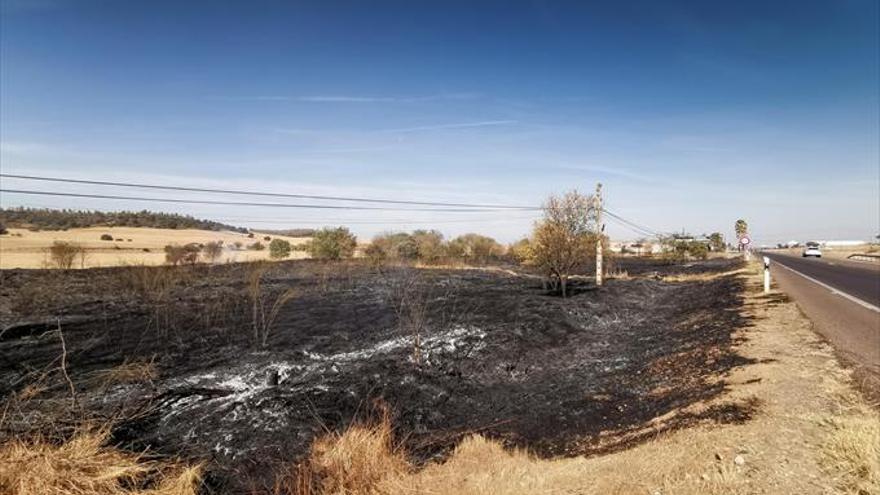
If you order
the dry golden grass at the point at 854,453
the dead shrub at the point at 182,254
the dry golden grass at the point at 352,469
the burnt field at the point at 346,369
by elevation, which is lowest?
the burnt field at the point at 346,369

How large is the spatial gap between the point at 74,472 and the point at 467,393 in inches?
311

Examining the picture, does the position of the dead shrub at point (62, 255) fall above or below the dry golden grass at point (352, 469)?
above

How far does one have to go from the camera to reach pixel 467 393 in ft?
38.2

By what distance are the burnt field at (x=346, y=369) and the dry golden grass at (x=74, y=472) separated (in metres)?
0.47

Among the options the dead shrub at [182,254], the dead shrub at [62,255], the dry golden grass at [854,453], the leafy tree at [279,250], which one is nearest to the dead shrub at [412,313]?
the dry golden grass at [854,453]

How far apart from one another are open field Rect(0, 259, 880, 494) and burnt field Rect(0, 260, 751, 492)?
0.07 meters

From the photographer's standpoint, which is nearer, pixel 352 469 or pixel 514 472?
pixel 514 472

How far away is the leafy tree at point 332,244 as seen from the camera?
57.6 meters

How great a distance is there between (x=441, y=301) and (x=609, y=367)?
42.2ft

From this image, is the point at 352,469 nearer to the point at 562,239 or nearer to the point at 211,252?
the point at 562,239

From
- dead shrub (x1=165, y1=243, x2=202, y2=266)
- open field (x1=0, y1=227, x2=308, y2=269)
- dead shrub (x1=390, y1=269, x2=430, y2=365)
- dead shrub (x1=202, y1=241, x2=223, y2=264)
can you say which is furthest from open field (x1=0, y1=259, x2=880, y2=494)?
dead shrub (x1=202, y1=241, x2=223, y2=264)

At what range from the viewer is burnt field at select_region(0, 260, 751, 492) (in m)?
8.36

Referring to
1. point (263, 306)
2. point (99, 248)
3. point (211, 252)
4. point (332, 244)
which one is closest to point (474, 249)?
point (332, 244)

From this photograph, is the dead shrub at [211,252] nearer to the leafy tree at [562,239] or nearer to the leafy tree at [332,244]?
the leafy tree at [332,244]
